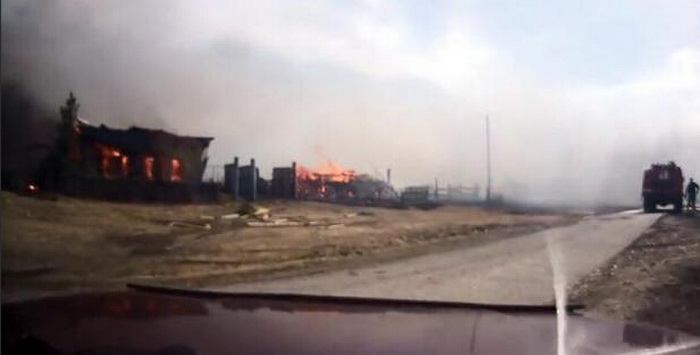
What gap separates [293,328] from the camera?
2.20 m

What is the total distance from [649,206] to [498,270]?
1.74 ft

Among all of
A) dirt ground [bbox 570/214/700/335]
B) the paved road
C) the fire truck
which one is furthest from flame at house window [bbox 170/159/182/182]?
the fire truck

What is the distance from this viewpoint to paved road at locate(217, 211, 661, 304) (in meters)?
2.13

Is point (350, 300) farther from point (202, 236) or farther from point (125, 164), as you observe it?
point (125, 164)

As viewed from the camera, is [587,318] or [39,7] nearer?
[587,318]

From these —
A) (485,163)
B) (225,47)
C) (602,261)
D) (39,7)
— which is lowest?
(602,261)

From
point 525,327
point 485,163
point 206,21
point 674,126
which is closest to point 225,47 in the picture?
point 206,21

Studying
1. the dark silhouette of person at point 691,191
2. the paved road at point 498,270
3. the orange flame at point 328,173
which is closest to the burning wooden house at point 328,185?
the orange flame at point 328,173

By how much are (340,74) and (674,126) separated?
105 cm

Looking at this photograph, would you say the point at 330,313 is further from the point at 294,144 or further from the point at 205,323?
the point at 294,144

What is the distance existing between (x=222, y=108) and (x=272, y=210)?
37 cm

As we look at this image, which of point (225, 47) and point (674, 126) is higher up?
point (225, 47)

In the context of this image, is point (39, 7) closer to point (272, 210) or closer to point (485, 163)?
point (272, 210)

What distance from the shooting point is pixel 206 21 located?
214 cm
